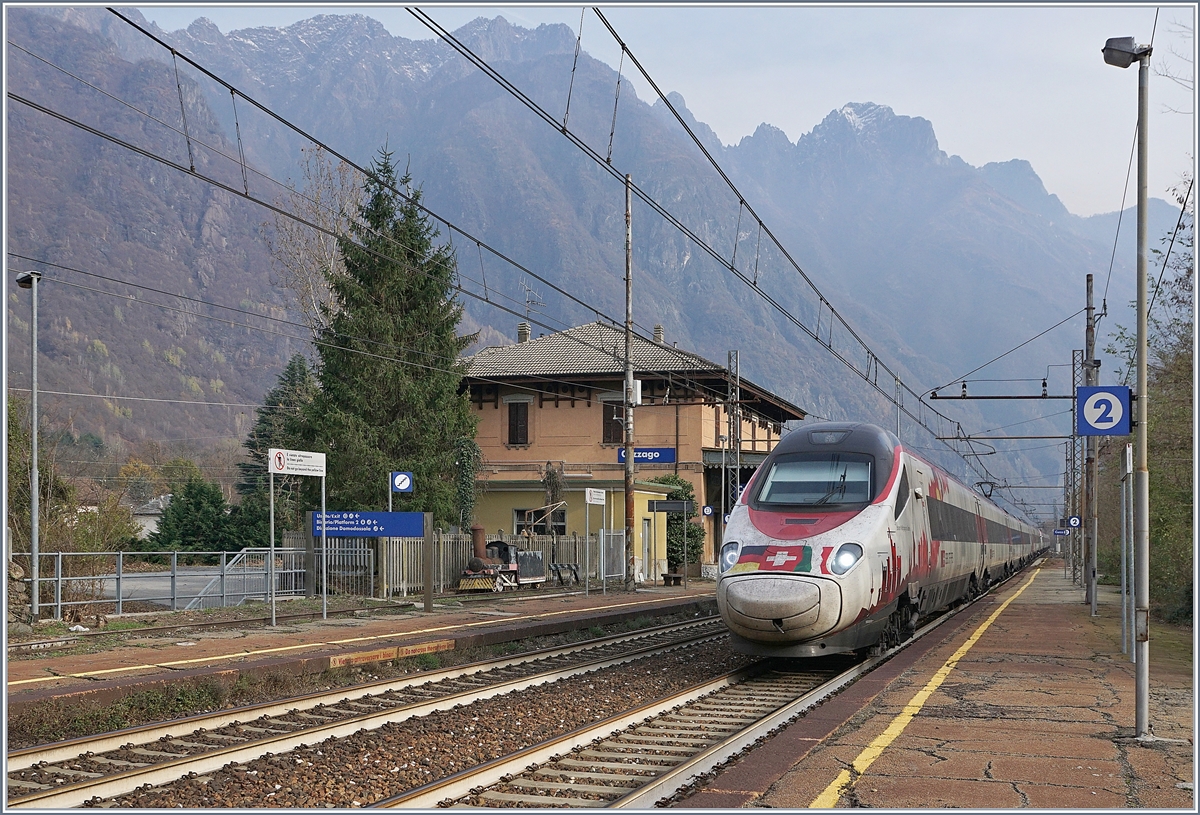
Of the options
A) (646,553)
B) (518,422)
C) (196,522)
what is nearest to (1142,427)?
(646,553)

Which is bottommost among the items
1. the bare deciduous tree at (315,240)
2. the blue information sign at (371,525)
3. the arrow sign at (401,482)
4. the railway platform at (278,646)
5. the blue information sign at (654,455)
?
the railway platform at (278,646)

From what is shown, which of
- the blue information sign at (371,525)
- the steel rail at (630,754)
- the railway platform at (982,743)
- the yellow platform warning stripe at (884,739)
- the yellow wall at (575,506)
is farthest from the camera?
the yellow wall at (575,506)

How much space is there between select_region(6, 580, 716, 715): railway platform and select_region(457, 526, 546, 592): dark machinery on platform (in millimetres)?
4329

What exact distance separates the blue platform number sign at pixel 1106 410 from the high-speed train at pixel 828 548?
337 centimetres

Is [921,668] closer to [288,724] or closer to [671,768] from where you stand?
[671,768]

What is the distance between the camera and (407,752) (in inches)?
385

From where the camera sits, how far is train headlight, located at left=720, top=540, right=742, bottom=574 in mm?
14328

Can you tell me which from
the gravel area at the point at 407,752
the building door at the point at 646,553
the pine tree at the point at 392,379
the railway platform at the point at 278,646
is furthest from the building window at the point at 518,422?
the gravel area at the point at 407,752

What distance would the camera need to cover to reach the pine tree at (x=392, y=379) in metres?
35.8

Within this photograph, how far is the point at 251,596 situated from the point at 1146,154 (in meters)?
22.9

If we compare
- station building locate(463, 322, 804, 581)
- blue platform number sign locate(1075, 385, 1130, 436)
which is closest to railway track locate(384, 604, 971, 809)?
blue platform number sign locate(1075, 385, 1130, 436)

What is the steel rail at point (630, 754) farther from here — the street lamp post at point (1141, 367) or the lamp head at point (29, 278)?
the lamp head at point (29, 278)

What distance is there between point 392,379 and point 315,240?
9.47 m

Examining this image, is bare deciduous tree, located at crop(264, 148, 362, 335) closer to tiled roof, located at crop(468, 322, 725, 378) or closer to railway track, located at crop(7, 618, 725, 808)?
tiled roof, located at crop(468, 322, 725, 378)
